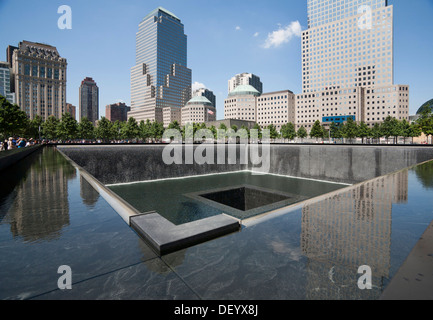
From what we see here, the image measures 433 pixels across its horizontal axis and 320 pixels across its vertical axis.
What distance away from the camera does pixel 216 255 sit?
2.34 m

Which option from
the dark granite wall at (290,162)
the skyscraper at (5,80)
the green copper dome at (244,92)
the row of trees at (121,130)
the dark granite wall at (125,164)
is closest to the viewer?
the dark granite wall at (125,164)

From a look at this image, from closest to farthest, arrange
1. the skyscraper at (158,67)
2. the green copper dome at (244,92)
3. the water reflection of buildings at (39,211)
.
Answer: the water reflection of buildings at (39,211) < the green copper dome at (244,92) < the skyscraper at (158,67)

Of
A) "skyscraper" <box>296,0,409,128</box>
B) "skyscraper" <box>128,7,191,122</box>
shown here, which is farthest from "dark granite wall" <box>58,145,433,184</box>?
"skyscraper" <box>128,7,191,122</box>

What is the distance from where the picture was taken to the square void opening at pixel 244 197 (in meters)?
14.2

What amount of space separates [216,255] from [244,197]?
14.0m

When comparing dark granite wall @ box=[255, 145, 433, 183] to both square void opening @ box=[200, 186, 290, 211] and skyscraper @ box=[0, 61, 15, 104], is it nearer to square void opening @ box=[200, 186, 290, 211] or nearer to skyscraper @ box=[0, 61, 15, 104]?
square void opening @ box=[200, 186, 290, 211]

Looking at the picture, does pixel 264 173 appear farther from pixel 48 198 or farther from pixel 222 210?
pixel 48 198

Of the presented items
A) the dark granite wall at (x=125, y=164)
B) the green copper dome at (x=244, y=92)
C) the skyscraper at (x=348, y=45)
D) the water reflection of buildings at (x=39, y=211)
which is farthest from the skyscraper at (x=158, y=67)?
the water reflection of buildings at (x=39, y=211)

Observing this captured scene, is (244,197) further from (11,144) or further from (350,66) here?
(350,66)

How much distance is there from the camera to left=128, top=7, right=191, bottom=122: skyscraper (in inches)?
5906

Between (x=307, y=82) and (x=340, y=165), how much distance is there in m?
114

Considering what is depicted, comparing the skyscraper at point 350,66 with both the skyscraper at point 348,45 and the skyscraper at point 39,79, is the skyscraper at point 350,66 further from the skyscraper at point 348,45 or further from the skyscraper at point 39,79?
the skyscraper at point 39,79

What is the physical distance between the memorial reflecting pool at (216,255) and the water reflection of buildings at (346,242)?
11mm

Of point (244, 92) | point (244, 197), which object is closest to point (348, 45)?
point (244, 92)
